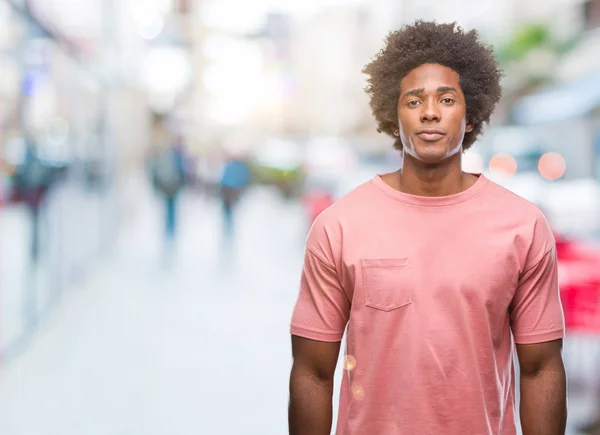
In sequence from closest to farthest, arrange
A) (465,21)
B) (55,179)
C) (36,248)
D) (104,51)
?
1. (36,248)
2. (55,179)
3. (104,51)
4. (465,21)

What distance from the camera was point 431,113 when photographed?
7.39 ft

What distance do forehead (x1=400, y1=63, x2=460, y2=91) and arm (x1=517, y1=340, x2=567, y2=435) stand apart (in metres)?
0.64

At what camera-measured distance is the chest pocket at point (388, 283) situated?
86.8 inches

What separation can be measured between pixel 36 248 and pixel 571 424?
5.73 meters

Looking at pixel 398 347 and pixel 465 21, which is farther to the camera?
pixel 465 21

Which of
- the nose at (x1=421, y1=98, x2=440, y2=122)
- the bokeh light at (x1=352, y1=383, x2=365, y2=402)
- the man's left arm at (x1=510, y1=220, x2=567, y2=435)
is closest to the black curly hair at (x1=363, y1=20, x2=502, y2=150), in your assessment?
the nose at (x1=421, y1=98, x2=440, y2=122)

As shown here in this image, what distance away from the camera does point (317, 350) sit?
2.33 meters

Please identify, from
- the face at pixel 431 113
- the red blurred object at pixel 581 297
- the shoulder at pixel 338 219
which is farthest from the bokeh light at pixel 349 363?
the red blurred object at pixel 581 297

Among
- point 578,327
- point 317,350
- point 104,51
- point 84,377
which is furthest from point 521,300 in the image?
point 104,51

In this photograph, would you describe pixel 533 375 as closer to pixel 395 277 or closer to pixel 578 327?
pixel 395 277

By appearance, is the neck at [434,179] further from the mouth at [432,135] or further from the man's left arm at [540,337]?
the man's left arm at [540,337]

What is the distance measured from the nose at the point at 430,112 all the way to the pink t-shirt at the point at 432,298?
184mm

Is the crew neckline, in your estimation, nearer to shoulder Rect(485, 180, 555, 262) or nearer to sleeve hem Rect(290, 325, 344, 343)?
shoulder Rect(485, 180, 555, 262)

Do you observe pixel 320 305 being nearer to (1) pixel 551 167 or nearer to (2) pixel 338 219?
(2) pixel 338 219
